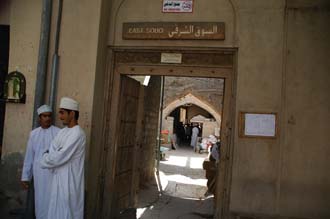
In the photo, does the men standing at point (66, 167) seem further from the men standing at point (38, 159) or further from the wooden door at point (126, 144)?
the wooden door at point (126, 144)

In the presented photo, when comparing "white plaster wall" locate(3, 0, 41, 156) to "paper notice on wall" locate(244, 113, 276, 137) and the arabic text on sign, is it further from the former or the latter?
"paper notice on wall" locate(244, 113, 276, 137)

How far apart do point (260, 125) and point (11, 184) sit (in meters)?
3.24

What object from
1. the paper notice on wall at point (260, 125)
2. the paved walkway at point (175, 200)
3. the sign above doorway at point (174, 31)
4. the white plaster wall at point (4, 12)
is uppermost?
the white plaster wall at point (4, 12)

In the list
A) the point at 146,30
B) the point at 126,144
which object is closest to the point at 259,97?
the point at 146,30

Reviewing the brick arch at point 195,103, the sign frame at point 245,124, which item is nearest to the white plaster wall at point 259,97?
the sign frame at point 245,124

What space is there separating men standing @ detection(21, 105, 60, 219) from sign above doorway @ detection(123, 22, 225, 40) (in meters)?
1.43

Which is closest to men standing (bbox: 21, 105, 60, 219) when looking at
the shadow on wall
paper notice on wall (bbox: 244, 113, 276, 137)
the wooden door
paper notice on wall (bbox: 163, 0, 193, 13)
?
the shadow on wall

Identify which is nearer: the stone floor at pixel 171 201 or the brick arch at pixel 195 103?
the stone floor at pixel 171 201

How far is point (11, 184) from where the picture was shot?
14.3 ft

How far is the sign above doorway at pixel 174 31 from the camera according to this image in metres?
4.08

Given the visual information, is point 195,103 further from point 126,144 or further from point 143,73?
point 143,73

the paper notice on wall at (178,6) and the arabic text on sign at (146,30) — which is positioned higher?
the paper notice on wall at (178,6)

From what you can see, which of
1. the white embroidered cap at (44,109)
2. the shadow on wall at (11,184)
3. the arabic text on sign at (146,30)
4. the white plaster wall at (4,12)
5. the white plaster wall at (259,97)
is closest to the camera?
the white plaster wall at (259,97)

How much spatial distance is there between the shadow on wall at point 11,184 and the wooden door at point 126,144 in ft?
4.07
